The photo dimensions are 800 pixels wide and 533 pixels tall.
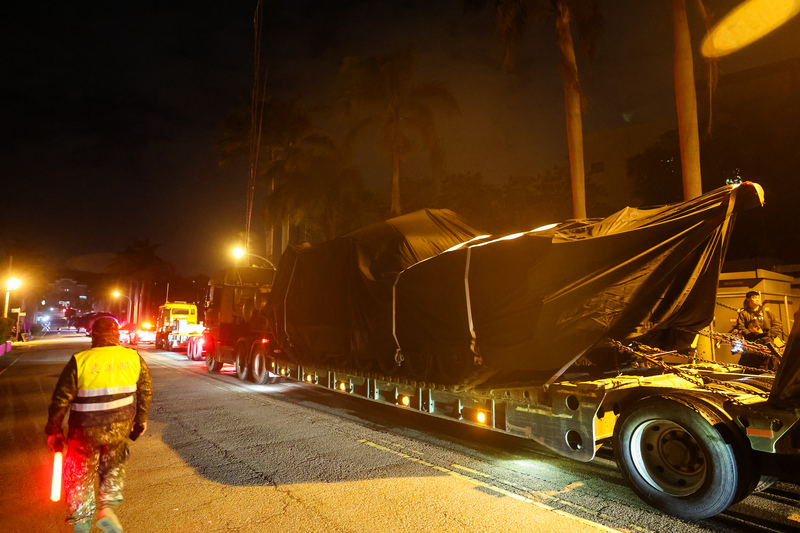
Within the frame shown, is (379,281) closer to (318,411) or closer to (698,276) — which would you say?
(318,411)

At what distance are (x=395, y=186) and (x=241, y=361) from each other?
38.1 feet

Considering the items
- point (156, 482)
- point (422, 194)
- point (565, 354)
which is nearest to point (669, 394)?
point (565, 354)

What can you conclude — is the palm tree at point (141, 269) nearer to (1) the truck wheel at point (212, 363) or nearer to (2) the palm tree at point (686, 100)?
(1) the truck wheel at point (212, 363)

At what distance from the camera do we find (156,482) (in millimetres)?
5312

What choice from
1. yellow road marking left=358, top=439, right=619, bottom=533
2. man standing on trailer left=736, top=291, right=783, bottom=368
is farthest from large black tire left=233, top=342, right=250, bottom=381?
man standing on trailer left=736, top=291, right=783, bottom=368

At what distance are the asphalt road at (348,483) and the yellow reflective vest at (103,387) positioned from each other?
1120 millimetres

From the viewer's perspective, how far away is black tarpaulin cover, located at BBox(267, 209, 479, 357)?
7.57 metres

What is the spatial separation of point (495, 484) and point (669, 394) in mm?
2016

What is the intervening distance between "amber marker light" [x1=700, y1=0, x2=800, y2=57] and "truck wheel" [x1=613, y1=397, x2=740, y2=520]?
11.9 meters

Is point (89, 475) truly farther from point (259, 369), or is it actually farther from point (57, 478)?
point (259, 369)

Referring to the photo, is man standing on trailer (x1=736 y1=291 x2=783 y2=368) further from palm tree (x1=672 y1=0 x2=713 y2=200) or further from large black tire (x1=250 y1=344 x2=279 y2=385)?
large black tire (x1=250 y1=344 x2=279 y2=385)

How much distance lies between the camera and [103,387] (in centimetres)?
391

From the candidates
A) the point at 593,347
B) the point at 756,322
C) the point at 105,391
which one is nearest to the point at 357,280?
the point at 593,347

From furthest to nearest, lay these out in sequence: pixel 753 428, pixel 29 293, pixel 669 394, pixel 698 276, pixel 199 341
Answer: pixel 29 293 → pixel 199 341 → pixel 698 276 → pixel 669 394 → pixel 753 428
